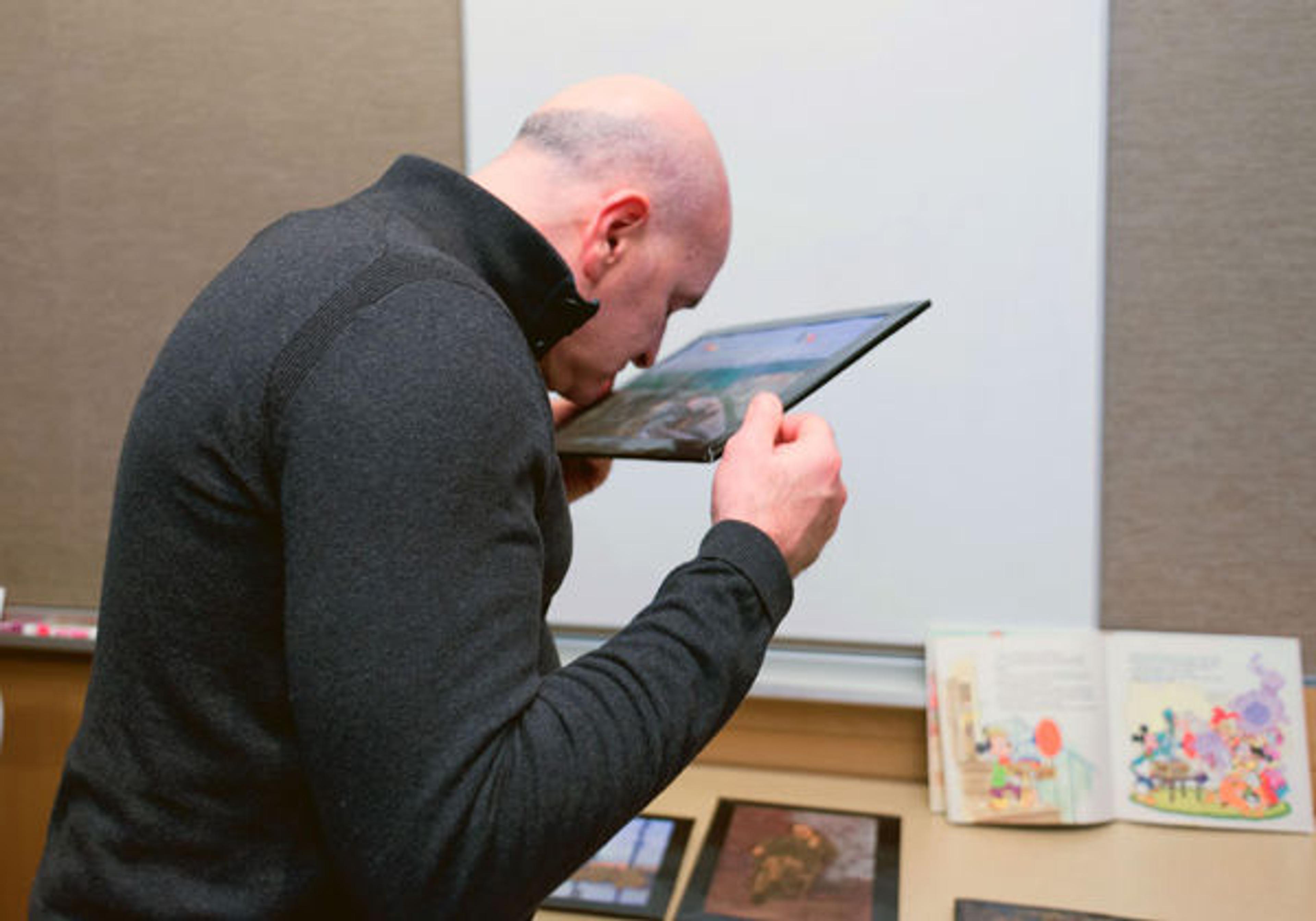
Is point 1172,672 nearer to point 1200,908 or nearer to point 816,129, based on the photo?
point 1200,908

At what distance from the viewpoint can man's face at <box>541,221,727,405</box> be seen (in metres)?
0.78

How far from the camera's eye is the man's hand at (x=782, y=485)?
2.17ft

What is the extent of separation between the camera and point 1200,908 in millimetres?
1090

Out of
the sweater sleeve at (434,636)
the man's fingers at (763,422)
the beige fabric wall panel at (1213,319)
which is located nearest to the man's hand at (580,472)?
the man's fingers at (763,422)

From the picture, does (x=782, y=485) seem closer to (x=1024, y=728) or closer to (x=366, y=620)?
(x=366, y=620)

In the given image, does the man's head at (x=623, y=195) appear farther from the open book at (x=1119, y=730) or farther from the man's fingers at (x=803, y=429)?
the open book at (x=1119, y=730)

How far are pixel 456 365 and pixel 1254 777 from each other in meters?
1.18

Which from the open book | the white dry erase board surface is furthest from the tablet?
the open book

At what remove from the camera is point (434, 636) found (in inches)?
19.7

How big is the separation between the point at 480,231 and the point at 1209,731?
3.62 ft

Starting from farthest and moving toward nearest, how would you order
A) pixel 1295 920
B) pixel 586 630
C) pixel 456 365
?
pixel 586 630 → pixel 1295 920 → pixel 456 365

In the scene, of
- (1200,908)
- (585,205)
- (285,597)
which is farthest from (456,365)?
(1200,908)

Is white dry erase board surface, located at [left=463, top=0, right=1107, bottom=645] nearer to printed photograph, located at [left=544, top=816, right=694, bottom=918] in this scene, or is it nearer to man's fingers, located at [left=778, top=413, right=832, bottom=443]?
printed photograph, located at [left=544, top=816, right=694, bottom=918]

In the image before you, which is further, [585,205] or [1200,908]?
[1200,908]
